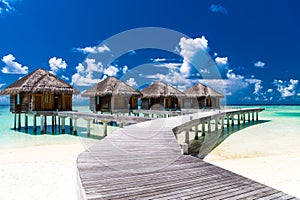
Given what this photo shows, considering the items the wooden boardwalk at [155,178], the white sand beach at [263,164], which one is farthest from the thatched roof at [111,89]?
the wooden boardwalk at [155,178]

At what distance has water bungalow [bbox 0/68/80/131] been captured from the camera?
15523mm

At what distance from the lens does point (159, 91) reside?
73.6 ft

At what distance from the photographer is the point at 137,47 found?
33.7ft

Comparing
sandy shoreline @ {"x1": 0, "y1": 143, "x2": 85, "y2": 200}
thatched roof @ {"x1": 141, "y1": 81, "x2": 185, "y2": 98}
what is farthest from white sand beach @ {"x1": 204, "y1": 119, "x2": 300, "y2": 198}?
thatched roof @ {"x1": 141, "y1": 81, "x2": 185, "y2": 98}

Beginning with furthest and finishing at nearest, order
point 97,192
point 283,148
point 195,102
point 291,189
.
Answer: point 195,102 → point 283,148 → point 291,189 → point 97,192

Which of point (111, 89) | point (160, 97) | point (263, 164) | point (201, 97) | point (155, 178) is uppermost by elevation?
point (111, 89)

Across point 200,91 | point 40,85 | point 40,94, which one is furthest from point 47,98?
point 200,91

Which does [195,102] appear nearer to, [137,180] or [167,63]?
[167,63]

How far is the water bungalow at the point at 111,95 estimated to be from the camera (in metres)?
19.0

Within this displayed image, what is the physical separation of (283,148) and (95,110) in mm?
14266

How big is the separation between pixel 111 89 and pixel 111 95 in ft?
1.69

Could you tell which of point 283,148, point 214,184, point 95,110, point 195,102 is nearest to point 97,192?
point 214,184

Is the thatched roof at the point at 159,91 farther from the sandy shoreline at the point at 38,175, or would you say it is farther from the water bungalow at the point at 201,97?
the sandy shoreline at the point at 38,175

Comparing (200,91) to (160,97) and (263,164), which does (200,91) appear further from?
(263,164)
